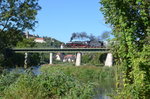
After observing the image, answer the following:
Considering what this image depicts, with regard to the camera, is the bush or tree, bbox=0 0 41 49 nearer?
the bush

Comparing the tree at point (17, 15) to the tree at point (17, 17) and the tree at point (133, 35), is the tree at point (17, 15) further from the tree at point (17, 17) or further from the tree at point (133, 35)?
the tree at point (133, 35)

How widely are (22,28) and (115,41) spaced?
11.5m

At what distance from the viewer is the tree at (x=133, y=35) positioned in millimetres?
6648

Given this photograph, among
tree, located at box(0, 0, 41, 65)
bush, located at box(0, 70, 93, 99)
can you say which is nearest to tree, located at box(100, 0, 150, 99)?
bush, located at box(0, 70, 93, 99)

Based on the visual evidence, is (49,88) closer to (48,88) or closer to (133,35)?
(48,88)

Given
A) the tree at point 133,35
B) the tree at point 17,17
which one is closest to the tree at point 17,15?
the tree at point 17,17

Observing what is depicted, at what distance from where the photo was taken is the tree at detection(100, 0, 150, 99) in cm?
665

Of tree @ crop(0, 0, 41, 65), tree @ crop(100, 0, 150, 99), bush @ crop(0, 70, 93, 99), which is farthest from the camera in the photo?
tree @ crop(0, 0, 41, 65)

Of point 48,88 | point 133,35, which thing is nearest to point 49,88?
point 48,88

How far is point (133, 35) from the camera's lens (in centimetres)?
692

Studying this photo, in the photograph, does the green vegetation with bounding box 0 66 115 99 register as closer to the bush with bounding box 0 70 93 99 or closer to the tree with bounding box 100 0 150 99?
the bush with bounding box 0 70 93 99

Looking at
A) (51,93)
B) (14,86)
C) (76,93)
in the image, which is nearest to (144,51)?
(76,93)

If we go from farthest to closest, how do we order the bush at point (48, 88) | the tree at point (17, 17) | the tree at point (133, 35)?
the tree at point (17, 17) < the bush at point (48, 88) < the tree at point (133, 35)

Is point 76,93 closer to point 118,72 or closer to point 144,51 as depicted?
point 118,72
